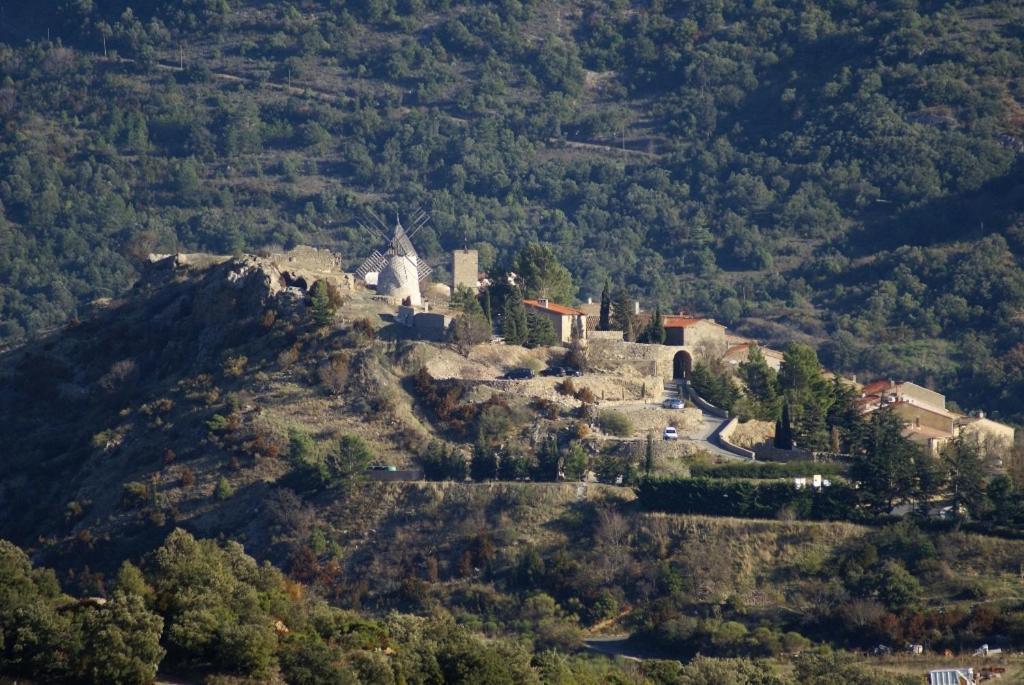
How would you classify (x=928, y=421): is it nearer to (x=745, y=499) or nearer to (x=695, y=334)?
(x=695, y=334)

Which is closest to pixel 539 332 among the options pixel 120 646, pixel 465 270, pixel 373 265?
pixel 465 270

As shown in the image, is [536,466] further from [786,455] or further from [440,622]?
[440,622]

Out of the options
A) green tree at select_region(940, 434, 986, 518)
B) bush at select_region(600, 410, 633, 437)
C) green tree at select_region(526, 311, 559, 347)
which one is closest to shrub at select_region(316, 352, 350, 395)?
green tree at select_region(526, 311, 559, 347)

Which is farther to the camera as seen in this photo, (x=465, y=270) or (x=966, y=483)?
(x=465, y=270)

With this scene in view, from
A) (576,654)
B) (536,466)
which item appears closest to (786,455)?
(536,466)

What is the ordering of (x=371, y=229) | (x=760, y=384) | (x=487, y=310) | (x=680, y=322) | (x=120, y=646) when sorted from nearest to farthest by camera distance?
(x=120, y=646) < (x=760, y=384) < (x=487, y=310) < (x=680, y=322) < (x=371, y=229)

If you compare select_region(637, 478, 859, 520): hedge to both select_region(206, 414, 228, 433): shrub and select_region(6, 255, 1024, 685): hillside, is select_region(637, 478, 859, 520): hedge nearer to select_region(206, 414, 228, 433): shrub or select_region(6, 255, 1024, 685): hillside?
select_region(6, 255, 1024, 685): hillside

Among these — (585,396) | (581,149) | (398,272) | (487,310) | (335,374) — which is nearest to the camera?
(335,374)
